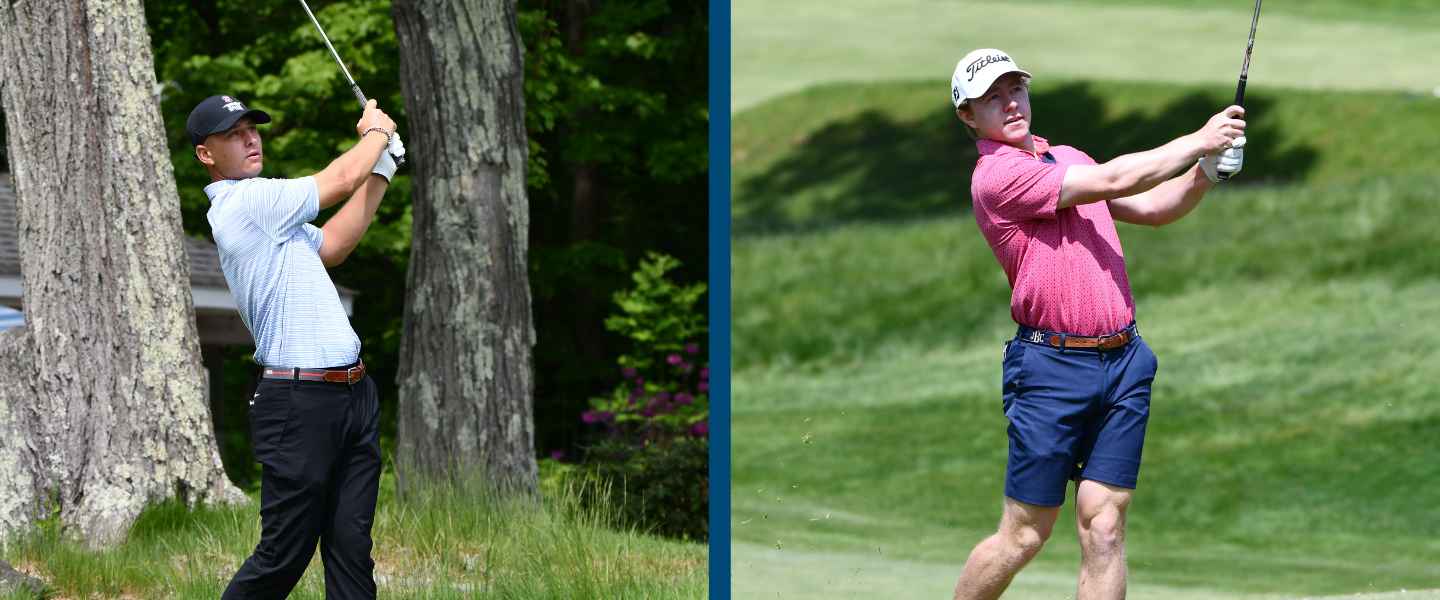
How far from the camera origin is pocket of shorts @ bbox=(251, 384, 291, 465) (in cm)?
380

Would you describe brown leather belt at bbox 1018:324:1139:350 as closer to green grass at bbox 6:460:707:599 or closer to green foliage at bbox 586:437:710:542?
green grass at bbox 6:460:707:599

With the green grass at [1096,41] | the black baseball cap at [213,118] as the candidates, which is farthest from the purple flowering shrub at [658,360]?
the green grass at [1096,41]

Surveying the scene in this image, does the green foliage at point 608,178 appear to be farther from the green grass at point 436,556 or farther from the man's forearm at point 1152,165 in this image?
the man's forearm at point 1152,165

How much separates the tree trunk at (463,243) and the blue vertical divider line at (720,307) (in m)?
3.73

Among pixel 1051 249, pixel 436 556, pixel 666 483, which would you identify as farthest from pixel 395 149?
pixel 666 483

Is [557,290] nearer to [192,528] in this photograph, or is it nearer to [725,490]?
[192,528]

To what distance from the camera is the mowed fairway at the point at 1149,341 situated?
36.9 feet

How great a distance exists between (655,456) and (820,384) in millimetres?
10884

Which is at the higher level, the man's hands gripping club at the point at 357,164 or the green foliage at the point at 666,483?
the man's hands gripping club at the point at 357,164

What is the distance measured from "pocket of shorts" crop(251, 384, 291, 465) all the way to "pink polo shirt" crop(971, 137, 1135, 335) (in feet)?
6.12

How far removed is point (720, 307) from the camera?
14.3 ft

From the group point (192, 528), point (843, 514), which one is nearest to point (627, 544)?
point (192, 528)

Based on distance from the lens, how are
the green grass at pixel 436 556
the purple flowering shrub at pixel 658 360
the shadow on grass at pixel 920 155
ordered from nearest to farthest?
the green grass at pixel 436 556 → the purple flowering shrub at pixel 658 360 → the shadow on grass at pixel 920 155

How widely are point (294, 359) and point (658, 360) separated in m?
11.9
